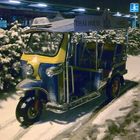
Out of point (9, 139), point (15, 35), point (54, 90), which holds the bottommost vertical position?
point (9, 139)

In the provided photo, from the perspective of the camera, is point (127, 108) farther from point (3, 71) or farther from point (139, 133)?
point (3, 71)

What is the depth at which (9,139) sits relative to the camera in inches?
259

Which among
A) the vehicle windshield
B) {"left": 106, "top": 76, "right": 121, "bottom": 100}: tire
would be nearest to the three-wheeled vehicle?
the vehicle windshield

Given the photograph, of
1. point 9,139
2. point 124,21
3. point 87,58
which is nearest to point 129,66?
point 124,21

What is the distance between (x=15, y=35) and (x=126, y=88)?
414 centimetres

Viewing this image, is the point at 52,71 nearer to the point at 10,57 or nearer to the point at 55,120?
the point at 55,120

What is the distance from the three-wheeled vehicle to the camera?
700cm

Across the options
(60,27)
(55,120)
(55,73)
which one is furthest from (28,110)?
(60,27)

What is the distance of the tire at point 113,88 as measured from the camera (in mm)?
8984

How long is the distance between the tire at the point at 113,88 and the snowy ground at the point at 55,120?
0.93 feet

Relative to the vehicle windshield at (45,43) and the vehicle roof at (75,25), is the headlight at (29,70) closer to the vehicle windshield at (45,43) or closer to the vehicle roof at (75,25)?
the vehicle windshield at (45,43)

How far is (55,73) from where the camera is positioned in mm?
6953

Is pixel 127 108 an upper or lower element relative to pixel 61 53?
lower

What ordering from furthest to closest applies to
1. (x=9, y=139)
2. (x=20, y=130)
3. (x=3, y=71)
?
(x=3, y=71) → (x=20, y=130) → (x=9, y=139)
